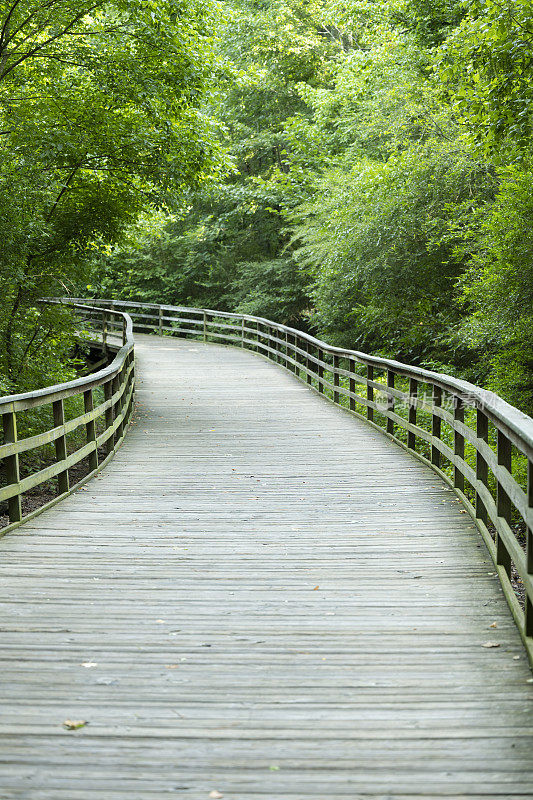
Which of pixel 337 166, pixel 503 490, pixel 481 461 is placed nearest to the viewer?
pixel 503 490

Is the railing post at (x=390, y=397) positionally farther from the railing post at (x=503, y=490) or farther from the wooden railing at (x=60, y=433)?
the railing post at (x=503, y=490)

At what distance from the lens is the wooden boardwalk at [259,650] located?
2668mm

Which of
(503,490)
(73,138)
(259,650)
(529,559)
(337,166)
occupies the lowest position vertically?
(259,650)

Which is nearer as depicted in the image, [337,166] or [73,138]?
[73,138]

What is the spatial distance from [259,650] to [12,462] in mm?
2941

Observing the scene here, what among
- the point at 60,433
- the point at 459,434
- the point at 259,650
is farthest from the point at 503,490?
the point at 60,433

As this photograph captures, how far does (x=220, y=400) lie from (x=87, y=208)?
407 centimetres

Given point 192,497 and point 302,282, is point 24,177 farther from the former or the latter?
point 302,282

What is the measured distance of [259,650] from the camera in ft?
12.1

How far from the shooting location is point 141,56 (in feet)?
37.6

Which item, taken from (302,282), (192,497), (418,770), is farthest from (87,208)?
(302,282)

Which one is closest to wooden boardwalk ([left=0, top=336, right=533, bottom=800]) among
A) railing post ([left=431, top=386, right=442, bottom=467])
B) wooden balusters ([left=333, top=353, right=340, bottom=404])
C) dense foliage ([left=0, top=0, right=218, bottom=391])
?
railing post ([left=431, top=386, right=442, bottom=467])

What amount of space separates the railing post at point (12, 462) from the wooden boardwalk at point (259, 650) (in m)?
0.30

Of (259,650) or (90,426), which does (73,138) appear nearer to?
(90,426)
